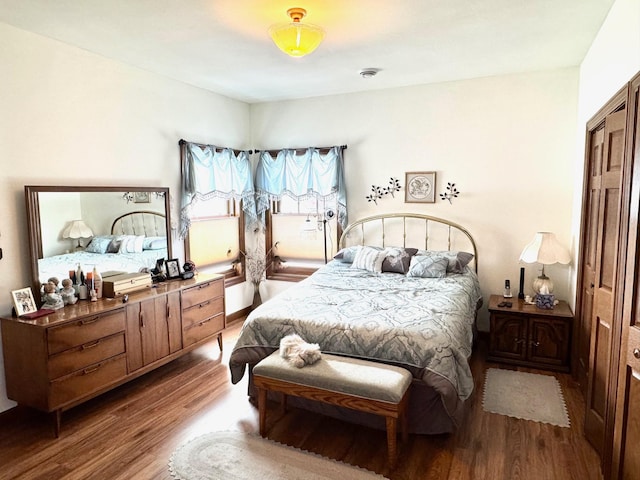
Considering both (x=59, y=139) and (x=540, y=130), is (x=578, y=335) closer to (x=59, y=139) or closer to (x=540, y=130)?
(x=540, y=130)

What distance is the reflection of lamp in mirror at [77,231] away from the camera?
318 centimetres

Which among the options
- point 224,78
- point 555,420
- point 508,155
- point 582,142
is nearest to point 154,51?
point 224,78

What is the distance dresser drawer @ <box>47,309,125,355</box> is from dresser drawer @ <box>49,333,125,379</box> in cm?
3

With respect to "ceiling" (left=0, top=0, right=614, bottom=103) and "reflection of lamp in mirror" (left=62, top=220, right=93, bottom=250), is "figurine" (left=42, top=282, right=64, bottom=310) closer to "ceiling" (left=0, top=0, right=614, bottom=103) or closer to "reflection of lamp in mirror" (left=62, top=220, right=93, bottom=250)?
"reflection of lamp in mirror" (left=62, top=220, right=93, bottom=250)

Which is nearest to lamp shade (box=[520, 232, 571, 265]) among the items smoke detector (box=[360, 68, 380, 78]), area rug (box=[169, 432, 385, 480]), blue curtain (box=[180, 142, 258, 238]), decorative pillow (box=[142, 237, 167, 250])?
smoke detector (box=[360, 68, 380, 78])

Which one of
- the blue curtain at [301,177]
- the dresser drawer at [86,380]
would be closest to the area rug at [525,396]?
the blue curtain at [301,177]

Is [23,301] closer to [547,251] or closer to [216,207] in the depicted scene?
[216,207]

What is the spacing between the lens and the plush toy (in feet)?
A: 8.29

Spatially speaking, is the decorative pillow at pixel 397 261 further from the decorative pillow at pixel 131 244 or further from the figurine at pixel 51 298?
the figurine at pixel 51 298

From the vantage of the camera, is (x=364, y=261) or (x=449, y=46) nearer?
(x=449, y=46)

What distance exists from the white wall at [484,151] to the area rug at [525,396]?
37.0 inches

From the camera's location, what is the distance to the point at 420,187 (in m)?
4.54

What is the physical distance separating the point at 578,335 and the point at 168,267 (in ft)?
11.9

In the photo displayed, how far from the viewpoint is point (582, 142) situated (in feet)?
11.7
